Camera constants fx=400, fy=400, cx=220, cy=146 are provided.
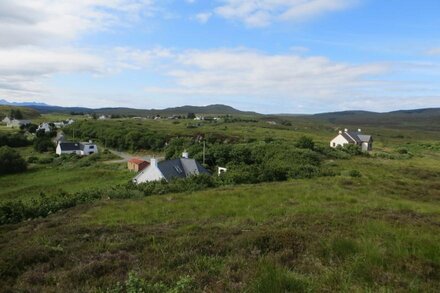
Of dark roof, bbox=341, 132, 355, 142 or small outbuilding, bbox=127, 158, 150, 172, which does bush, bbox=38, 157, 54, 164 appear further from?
dark roof, bbox=341, 132, 355, 142

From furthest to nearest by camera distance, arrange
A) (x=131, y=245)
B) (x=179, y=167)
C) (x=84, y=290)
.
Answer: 1. (x=179, y=167)
2. (x=131, y=245)
3. (x=84, y=290)

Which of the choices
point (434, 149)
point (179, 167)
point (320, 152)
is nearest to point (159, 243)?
point (179, 167)

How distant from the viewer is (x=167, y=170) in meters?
40.9

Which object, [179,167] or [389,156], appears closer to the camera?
[179,167]

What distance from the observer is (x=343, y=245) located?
26.3 ft

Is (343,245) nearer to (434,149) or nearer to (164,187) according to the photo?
(164,187)

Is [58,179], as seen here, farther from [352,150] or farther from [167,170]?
[352,150]

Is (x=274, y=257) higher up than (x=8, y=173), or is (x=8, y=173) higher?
(x=274, y=257)

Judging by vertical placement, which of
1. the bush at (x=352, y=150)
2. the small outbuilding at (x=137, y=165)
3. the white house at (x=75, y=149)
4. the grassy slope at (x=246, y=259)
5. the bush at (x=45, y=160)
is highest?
the grassy slope at (x=246, y=259)

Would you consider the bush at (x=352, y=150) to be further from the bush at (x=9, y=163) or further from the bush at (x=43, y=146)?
the bush at (x=43, y=146)

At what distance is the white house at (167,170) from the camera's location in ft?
130

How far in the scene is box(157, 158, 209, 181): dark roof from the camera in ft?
133

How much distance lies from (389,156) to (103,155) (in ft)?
197

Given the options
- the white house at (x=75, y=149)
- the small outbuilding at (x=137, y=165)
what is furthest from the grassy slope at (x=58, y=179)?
→ the white house at (x=75, y=149)
